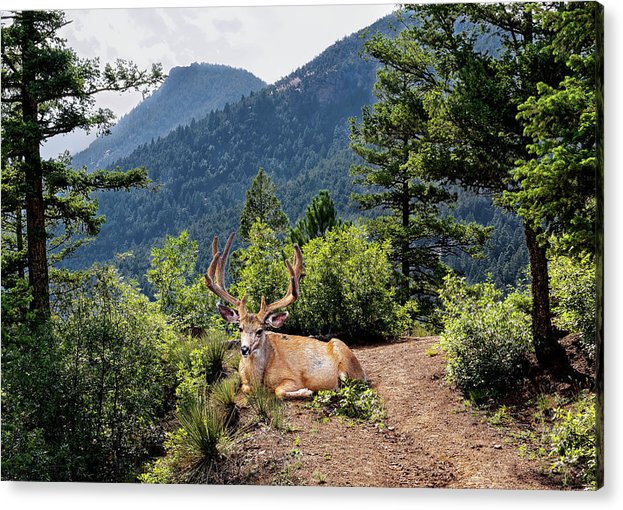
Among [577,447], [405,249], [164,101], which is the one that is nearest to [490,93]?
[405,249]

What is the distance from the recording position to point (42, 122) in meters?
6.70

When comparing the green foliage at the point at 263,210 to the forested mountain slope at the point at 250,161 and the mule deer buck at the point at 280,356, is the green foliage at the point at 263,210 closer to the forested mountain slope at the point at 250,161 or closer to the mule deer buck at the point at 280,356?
the forested mountain slope at the point at 250,161

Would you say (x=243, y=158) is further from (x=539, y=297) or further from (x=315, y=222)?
(x=539, y=297)

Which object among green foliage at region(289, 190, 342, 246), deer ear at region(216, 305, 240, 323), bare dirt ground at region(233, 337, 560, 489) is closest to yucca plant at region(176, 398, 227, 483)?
bare dirt ground at region(233, 337, 560, 489)

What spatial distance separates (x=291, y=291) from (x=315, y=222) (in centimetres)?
98

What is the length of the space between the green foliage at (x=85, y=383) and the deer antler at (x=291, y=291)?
0.88 meters

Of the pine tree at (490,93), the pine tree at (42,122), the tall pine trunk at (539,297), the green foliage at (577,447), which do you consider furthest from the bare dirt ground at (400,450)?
the pine tree at (42,122)

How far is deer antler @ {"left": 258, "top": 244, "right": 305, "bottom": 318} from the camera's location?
6312mm

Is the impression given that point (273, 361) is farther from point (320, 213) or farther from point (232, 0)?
point (232, 0)

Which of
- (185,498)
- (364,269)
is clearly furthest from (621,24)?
(185,498)

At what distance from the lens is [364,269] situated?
23.0ft

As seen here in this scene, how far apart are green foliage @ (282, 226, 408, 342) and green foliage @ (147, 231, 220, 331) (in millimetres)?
741

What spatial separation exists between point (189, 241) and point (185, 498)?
2169 mm

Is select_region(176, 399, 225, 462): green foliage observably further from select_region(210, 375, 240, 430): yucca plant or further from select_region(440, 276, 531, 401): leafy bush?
select_region(440, 276, 531, 401): leafy bush
